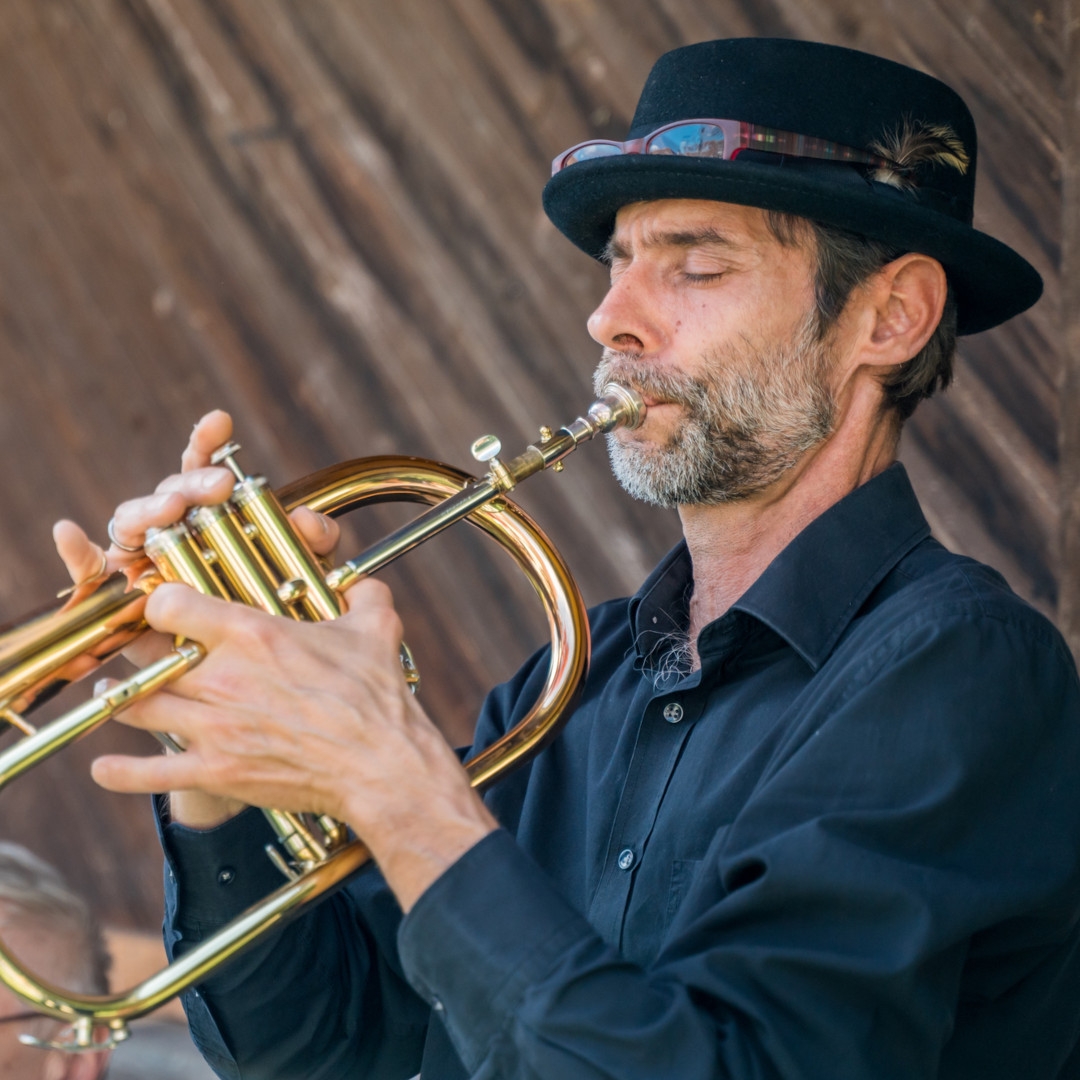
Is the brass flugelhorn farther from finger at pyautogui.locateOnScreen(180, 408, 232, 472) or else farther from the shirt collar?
the shirt collar

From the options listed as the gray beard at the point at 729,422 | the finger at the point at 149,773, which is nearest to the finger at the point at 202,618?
the finger at the point at 149,773

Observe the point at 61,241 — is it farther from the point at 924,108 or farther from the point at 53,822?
the point at 924,108

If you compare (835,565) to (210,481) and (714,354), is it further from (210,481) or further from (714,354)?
(210,481)

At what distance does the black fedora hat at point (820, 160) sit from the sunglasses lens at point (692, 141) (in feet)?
0.06

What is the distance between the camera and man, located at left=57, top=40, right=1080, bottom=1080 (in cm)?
97

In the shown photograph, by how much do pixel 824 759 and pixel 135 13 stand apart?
246cm

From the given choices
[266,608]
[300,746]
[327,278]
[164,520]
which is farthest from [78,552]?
[327,278]

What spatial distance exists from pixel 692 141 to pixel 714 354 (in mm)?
259

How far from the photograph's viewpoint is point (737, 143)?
4.60 feet

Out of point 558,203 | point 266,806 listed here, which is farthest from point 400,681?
point 558,203

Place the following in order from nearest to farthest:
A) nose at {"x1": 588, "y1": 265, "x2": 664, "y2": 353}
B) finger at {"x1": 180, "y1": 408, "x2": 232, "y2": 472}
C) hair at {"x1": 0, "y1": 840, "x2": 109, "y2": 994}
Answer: finger at {"x1": 180, "y1": 408, "x2": 232, "y2": 472}, nose at {"x1": 588, "y1": 265, "x2": 664, "y2": 353}, hair at {"x1": 0, "y1": 840, "x2": 109, "y2": 994}

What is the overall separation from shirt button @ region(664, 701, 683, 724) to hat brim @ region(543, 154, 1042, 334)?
2.00 feet

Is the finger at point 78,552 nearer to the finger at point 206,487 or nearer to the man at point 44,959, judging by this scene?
the finger at point 206,487

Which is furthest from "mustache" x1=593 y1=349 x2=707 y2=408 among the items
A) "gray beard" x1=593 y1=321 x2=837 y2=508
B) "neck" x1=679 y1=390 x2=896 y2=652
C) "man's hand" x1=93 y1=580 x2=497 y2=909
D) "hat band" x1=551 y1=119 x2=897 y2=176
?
"man's hand" x1=93 y1=580 x2=497 y2=909
